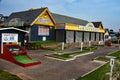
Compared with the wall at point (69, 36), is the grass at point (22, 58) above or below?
below

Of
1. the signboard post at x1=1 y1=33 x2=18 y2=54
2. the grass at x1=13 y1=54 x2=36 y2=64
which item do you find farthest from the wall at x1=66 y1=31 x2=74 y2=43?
the grass at x1=13 y1=54 x2=36 y2=64

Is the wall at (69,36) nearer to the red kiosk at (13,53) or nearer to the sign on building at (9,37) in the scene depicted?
the sign on building at (9,37)

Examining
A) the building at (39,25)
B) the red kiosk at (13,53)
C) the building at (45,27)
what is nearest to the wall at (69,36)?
the building at (45,27)

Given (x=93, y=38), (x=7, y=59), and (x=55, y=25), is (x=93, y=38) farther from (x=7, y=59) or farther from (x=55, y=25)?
(x=7, y=59)

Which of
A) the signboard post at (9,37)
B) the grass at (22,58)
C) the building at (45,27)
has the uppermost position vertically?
the building at (45,27)

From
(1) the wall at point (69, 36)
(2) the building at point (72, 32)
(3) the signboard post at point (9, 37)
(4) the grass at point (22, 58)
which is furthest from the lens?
(1) the wall at point (69, 36)

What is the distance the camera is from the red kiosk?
1703cm

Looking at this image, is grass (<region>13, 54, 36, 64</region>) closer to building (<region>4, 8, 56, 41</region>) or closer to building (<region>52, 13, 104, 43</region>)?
building (<region>4, 8, 56, 41</region>)

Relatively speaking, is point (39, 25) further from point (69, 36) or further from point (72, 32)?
point (72, 32)

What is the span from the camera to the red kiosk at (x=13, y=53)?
55.9 ft

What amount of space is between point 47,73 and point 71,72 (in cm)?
214

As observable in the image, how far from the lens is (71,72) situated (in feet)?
49.6

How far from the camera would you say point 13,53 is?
1792 centimetres

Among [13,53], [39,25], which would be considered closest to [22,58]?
[13,53]
